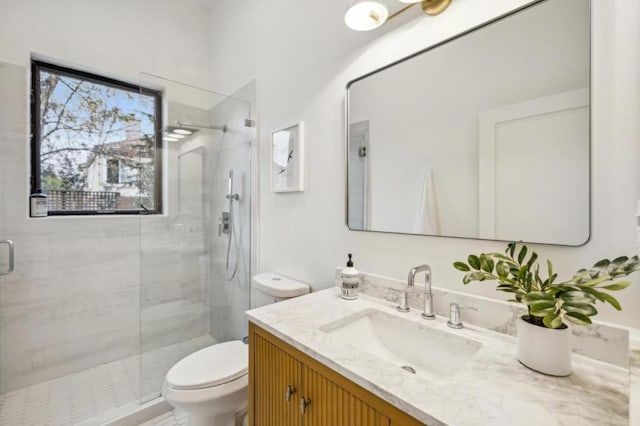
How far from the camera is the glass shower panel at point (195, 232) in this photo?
82.1 inches

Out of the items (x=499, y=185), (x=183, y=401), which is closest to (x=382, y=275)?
(x=499, y=185)

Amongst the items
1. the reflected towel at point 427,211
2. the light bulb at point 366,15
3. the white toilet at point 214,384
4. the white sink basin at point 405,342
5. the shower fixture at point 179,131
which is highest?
the light bulb at point 366,15

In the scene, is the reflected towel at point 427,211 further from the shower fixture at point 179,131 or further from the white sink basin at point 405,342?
the shower fixture at point 179,131

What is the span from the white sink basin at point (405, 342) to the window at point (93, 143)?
1.75 meters

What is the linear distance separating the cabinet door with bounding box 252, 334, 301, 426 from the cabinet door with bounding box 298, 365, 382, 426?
0.04 metres

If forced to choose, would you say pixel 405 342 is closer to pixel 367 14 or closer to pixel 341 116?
pixel 341 116

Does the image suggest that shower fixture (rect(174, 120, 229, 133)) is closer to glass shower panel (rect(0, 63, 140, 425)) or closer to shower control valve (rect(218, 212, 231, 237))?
shower control valve (rect(218, 212, 231, 237))

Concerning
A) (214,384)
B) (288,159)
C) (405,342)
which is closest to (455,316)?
A: (405,342)

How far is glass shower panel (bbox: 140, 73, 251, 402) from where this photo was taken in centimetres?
209

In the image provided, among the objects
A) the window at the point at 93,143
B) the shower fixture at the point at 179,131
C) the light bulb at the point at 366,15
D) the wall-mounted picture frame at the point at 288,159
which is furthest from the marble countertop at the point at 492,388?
the window at the point at 93,143

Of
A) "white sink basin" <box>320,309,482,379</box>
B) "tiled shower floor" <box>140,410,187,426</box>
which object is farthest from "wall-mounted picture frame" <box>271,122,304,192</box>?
"tiled shower floor" <box>140,410,187,426</box>

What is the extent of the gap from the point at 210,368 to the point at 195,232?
1089mm

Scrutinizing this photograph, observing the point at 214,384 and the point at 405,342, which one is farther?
the point at 214,384

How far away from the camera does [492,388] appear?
25.6 inches
